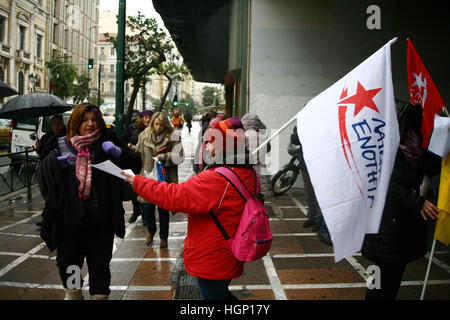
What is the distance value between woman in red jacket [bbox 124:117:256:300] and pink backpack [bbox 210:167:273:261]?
0.03 m

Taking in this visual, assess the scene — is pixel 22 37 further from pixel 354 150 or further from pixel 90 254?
pixel 354 150

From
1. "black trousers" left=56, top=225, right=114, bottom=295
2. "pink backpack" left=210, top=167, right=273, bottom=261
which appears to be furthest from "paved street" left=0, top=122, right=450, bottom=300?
"pink backpack" left=210, top=167, right=273, bottom=261

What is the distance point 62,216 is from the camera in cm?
312

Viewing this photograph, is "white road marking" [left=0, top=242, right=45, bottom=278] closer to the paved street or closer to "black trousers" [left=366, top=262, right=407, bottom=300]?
the paved street

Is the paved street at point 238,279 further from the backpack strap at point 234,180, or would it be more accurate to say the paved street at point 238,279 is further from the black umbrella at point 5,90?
the black umbrella at point 5,90

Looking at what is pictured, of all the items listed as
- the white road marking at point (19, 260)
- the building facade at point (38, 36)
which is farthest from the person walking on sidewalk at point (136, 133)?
the building facade at point (38, 36)

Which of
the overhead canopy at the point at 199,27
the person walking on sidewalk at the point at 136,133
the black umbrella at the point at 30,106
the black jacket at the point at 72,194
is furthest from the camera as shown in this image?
the overhead canopy at the point at 199,27

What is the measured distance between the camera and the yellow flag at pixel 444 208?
Answer: 308 centimetres

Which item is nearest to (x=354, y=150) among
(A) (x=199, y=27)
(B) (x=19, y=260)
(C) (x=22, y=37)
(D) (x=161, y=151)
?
→ (D) (x=161, y=151)

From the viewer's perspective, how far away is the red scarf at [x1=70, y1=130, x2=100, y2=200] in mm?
3068

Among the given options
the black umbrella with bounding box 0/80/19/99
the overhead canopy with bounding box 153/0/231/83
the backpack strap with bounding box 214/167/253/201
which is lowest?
the backpack strap with bounding box 214/167/253/201

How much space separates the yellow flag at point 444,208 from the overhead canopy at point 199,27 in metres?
9.76
